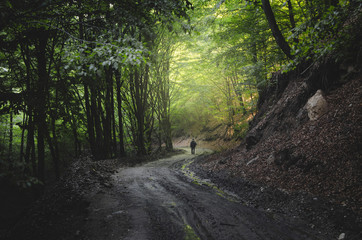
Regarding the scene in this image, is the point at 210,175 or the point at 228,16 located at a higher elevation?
the point at 228,16

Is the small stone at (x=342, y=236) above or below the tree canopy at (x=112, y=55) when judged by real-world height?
below

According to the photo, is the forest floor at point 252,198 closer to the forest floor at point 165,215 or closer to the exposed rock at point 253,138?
the forest floor at point 165,215

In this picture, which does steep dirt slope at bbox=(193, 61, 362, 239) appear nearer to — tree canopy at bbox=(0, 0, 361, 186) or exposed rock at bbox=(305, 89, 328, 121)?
exposed rock at bbox=(305, 89, 328, 121)

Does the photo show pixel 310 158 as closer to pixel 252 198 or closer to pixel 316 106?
pixel 252 198

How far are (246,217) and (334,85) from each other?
6.29 meters

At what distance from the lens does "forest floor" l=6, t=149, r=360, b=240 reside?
149 inches

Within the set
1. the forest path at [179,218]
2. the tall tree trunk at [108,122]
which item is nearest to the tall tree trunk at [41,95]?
the forest path at [179,218]

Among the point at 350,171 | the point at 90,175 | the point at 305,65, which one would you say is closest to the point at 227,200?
the point at 350,171

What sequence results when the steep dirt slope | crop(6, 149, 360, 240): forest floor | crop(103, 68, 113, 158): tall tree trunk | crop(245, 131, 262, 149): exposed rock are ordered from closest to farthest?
1. crop(6, 149, 360, 240): forest floor
2. the steep dirt slope
3. crop(245, 131, 262, 149): exposed rock
4. crop(103, 68, 113, 158): tall tree trunk

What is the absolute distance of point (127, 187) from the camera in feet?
22.9

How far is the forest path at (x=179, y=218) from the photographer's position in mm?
3840

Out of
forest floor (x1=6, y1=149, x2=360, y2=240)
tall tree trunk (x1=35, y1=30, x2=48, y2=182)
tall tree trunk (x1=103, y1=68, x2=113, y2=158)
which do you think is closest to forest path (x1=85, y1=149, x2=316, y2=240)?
forest floor (x1=6, y1=149, x2=360, y2=240)

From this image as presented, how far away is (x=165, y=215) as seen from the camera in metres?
4.62

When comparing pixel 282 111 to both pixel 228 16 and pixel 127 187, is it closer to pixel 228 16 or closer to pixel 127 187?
pixel 228 16
